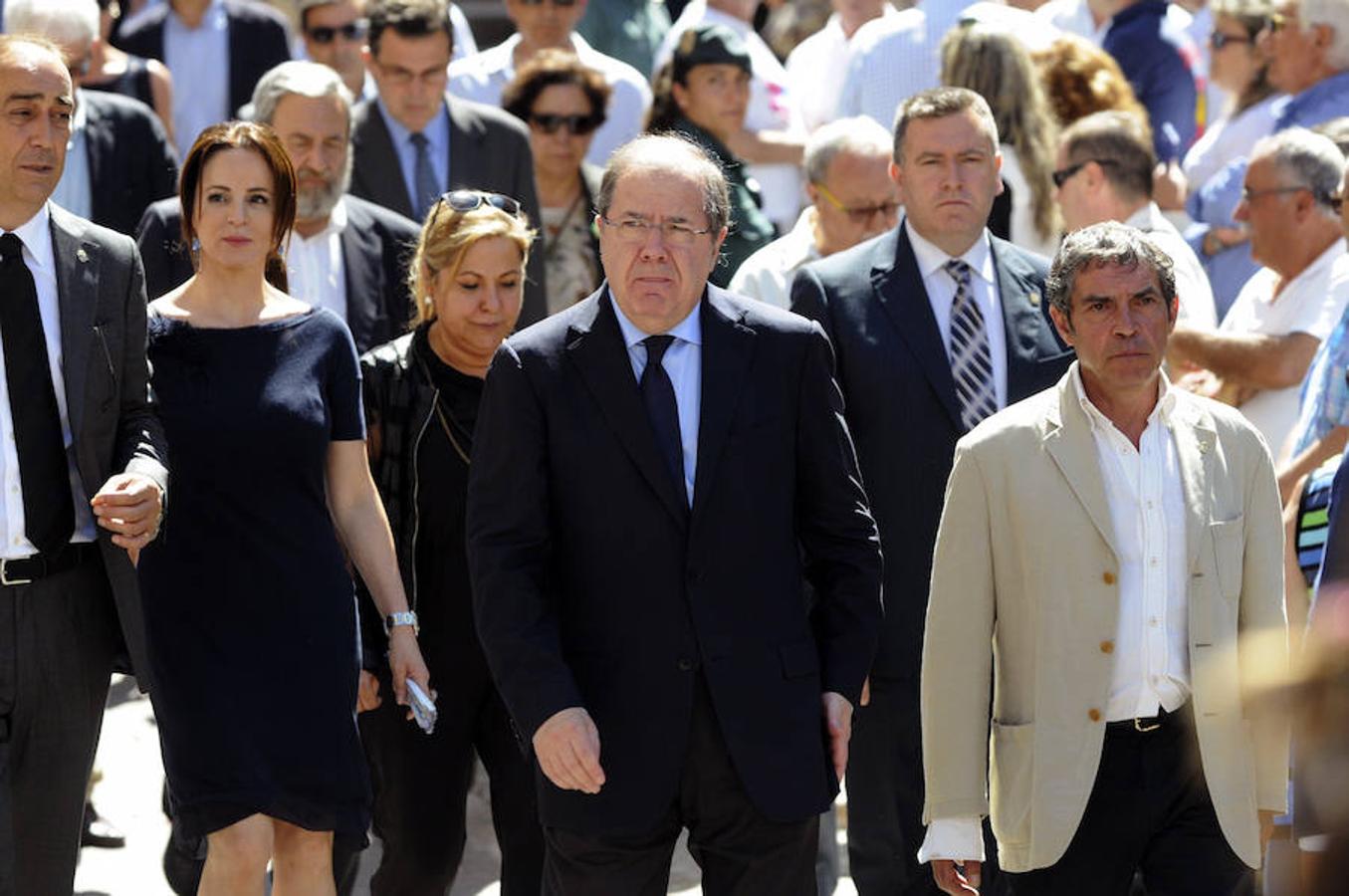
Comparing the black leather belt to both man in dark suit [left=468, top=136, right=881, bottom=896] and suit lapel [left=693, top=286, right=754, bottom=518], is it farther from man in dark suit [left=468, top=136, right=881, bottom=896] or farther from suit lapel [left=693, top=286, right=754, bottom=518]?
suit lapel [left=693, top=286, right=754, bottom=518]

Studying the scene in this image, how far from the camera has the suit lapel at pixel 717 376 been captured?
4.55 metres

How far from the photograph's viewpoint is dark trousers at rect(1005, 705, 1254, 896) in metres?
4.62

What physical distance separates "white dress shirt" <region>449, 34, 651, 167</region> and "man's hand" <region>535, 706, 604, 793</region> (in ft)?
19.4

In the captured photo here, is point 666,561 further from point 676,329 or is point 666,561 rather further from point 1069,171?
point 1069,171

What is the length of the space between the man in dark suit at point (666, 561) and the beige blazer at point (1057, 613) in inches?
9.1

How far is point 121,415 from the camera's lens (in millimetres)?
5062

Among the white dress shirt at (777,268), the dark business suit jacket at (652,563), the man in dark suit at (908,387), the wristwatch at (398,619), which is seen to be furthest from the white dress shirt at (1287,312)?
the wristwatch at (398,619)

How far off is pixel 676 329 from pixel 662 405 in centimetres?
18

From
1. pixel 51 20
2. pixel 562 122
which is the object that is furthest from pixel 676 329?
pixel 562 122

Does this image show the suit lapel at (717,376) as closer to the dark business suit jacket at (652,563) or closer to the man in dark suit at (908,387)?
the dark business suit jacket at (652,563)

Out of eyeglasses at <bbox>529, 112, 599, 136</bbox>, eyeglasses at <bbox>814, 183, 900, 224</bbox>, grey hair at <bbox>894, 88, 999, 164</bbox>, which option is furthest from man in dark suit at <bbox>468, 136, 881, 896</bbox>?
eyeglasses at <bbox>529, 112, 599, 136</bbox>

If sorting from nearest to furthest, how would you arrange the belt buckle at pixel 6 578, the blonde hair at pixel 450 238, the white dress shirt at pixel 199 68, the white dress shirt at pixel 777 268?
the belt buckle at pixel 6 578
the blonde hair at pixel 450 238
the white dress shirt at pixel 777 268
the white dress shirt at pixel 199 68

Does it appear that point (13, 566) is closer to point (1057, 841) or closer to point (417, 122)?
point (1057, 841)

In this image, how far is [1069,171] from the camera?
7.68 m
